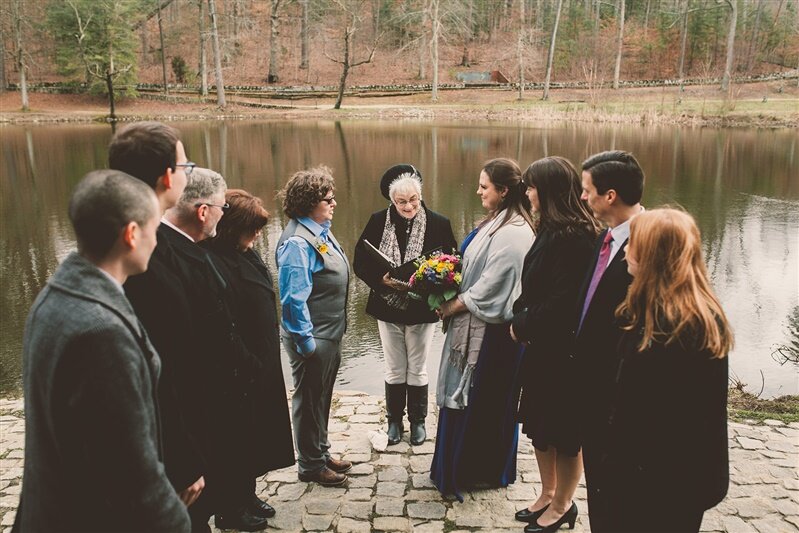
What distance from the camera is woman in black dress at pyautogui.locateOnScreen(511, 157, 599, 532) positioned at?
11.0ft

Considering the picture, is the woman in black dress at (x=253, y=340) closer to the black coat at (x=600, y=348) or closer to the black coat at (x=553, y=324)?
the black coat at (x=553, y=324)

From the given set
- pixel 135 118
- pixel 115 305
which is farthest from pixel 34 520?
pixel 135 118

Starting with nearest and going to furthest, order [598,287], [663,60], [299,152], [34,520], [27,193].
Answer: [34,520] → [598,287] → [27,193] → [299,152] → [663,60]

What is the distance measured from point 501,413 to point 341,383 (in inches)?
117

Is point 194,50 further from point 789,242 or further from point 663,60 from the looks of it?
point 789,242

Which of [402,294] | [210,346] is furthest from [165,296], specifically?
[402,294]

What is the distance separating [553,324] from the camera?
3336mm

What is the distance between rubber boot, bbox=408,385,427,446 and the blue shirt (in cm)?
114

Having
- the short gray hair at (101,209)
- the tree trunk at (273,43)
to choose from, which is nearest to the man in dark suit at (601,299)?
the short gray hair at (101,209)

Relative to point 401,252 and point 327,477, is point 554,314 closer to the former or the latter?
point 401,252

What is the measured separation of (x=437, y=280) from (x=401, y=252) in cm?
80

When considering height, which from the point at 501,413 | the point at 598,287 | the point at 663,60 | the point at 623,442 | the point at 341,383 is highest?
the point at 663,60

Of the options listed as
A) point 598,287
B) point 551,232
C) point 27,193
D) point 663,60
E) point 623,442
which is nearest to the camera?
point 623,442

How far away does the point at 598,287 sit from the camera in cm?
295
